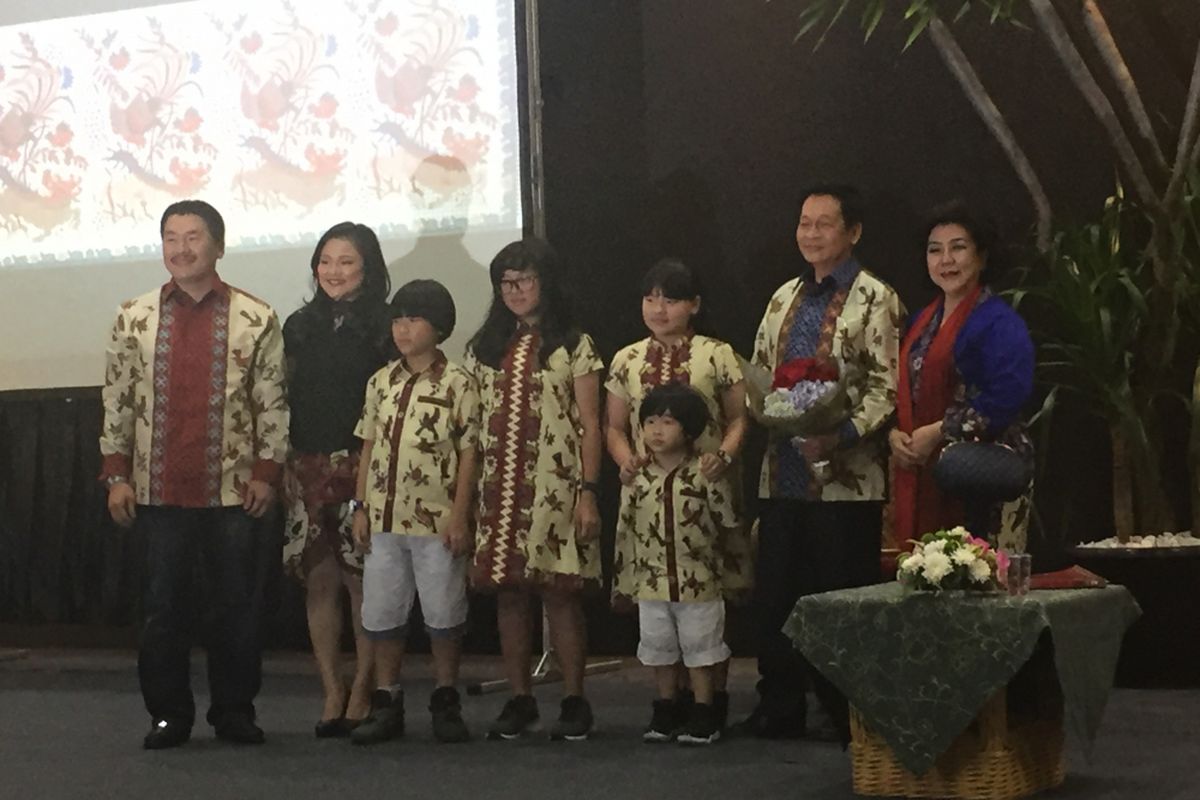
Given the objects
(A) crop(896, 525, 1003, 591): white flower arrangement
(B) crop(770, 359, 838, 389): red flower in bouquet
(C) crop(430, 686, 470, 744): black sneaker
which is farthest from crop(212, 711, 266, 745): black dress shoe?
(A) crop(896, 525, 1003, 591): white flower arrangement

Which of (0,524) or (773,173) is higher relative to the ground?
(773,173)

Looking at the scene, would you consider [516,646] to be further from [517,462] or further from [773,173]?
[773,173]

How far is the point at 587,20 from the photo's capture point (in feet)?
16.4

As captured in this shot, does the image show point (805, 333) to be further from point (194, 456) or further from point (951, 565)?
point (194, 456)

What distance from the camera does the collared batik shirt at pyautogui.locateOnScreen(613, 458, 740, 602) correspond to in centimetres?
351

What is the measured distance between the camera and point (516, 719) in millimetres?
3666

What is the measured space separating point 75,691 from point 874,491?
104 inches

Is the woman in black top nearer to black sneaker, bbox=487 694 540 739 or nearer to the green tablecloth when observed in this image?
black sneaker, bbox=487 694 540 739

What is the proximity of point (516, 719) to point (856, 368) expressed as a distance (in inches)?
44.7

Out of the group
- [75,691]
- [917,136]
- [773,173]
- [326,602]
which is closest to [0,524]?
[75,691]

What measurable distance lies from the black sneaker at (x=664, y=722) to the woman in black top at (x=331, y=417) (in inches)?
27.7

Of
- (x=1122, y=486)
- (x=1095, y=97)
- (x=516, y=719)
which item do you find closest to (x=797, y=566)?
(x=516, y=719)

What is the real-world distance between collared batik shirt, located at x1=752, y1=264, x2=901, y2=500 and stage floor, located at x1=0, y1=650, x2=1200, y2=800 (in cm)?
57

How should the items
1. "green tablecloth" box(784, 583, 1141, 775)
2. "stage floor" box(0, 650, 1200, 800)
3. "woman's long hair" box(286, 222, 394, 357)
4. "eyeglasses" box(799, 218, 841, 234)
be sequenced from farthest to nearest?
"woman's long hair" box(286, 222, 394, 357) → "eyeglasses" box(799, 218, 841, 234) → "stage floor" box(0, 650, 1200, 800) → "green tablecloth" box(784, 583, 1141, 775)
